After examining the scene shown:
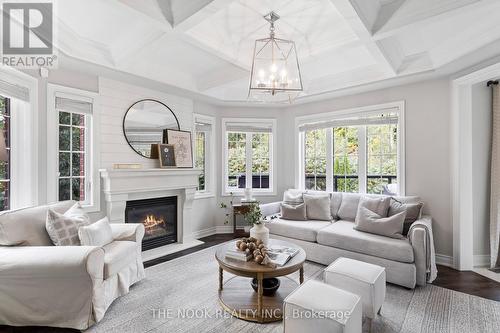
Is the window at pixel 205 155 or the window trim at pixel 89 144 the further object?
the window at pixel 205 155

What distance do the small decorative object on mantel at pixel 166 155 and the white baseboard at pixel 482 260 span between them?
14.5 ft

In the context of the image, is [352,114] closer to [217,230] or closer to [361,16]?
[361,16]

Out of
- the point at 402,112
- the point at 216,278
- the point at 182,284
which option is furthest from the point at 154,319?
the point at 402,112

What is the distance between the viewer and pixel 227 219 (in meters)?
5.02

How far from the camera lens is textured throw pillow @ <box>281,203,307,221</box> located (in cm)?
393

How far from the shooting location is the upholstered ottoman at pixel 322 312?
1598 mm

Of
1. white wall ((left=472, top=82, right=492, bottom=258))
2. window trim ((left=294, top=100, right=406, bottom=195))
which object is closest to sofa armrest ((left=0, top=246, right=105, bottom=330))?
window trim ((left=294, top=100, right=406, bottom=195))

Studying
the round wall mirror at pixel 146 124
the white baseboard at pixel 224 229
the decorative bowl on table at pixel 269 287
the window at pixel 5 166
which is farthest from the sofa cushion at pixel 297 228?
the window at pixel 5 166

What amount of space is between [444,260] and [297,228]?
193 centimetres

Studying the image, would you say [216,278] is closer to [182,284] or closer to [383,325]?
[182,284]

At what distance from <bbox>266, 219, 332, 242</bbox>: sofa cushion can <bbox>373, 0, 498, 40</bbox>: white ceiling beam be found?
241cm

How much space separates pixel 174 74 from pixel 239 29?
1486 mm

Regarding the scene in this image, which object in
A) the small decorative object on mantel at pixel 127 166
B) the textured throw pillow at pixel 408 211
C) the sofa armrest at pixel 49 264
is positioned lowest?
the sofa armrest at pixel 49 264

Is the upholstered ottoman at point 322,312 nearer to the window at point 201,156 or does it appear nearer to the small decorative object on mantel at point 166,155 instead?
the small decorative object on mantel at point 166,155
